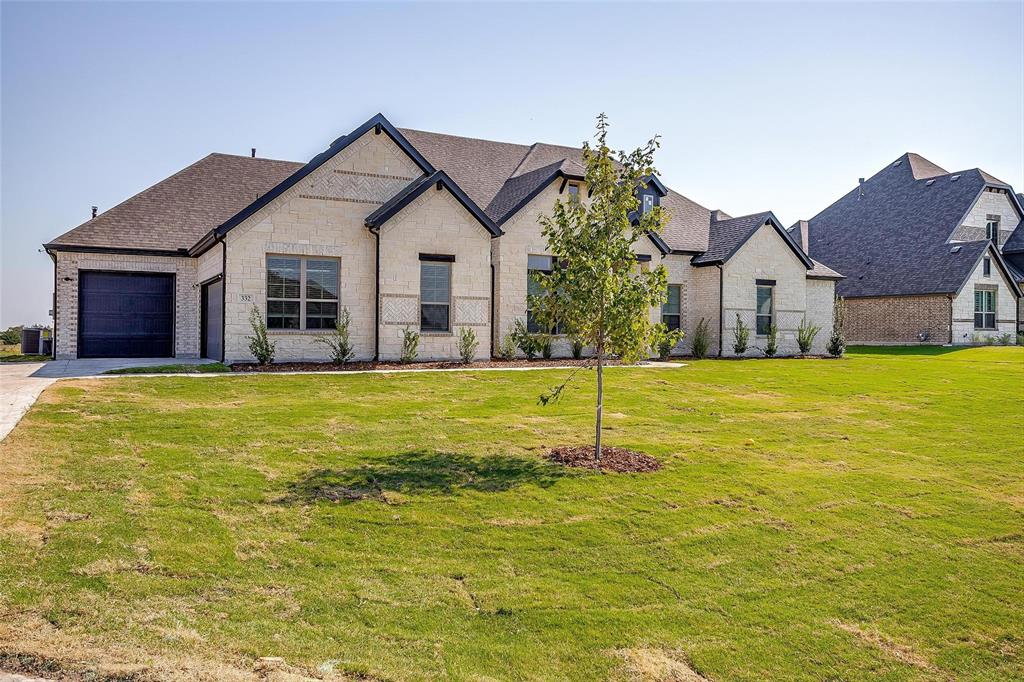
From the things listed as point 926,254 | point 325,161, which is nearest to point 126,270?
point 325,161

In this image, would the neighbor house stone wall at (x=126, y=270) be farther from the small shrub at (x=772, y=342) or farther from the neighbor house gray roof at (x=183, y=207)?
the small shrub at (x=772, y=342)

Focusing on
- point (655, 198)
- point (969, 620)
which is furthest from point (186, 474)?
point (655, 198)

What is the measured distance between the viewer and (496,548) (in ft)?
21.2

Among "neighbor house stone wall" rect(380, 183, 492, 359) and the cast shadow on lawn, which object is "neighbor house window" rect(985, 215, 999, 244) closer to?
"neighbor house stone wall" rect(380, 183, 492, 359)

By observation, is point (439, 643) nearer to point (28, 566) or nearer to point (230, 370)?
point (28, 566)

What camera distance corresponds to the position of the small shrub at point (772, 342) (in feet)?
91.2

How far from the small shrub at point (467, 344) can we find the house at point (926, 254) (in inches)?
912

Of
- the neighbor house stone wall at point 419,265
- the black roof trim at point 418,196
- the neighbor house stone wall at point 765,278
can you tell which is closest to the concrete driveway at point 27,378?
the neighbor house stone wall at point 419,265

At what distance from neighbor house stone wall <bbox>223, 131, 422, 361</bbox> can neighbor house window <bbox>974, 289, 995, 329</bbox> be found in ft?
95.2

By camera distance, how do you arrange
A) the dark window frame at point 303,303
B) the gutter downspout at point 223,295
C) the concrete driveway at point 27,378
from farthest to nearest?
the dark window frame at point 303,303 → the gutter downspout at point 223,295 → the concrete driveway at point 27,378

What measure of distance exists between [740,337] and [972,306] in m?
15.7

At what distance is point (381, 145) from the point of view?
20.9m

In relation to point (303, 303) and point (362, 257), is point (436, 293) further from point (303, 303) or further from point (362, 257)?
point (303, 303)

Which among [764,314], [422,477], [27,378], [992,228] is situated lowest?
[422,477]
